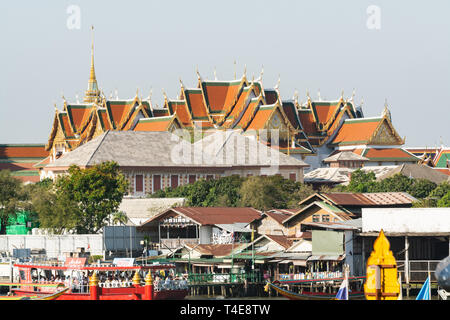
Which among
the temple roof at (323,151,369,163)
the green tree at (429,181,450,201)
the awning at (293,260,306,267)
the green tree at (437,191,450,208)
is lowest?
the awning at (293,260,306,267)

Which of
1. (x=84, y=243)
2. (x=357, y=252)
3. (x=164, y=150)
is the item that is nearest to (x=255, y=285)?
(x=357, y=252)

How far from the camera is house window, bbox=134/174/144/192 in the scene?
72125 mm

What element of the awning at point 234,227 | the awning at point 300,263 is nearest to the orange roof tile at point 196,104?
the awning at point 234,227

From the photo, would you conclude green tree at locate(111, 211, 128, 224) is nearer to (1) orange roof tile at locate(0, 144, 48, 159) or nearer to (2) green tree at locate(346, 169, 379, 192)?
(2) green tree at locate(346, 169, 379, 192)

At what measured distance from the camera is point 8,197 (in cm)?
5653

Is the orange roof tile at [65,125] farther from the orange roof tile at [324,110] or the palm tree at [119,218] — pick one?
the palm tree at [119,218]

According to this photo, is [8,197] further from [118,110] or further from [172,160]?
[118,110]

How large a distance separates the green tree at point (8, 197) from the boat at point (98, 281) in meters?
20.8

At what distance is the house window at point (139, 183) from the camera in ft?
237

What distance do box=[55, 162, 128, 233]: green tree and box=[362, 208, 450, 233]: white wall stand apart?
18.9 metres

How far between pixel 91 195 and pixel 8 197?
7.34 meters

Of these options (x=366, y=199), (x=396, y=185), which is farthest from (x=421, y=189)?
(x=366, y=199)

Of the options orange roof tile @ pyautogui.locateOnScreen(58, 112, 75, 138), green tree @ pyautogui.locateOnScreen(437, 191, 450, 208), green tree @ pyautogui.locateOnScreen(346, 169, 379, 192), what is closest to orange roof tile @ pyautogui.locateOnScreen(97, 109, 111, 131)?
orange roof tile @ pyautogui.locateOnScreen(58, 112, 75, 138)
